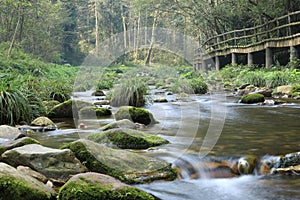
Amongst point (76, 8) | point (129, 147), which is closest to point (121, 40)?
point (76, 8)

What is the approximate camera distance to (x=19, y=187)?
3.59 metres

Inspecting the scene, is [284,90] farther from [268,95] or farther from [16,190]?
[16,190]

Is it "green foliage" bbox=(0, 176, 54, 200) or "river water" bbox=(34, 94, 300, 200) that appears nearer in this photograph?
"green foliage" bbox=(0, 176, 54, 200)

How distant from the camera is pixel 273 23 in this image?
20500mm

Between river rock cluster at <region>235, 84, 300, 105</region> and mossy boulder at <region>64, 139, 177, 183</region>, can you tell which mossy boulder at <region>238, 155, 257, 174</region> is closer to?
mossy boulder at <region>64, 139, 177, 183</region>

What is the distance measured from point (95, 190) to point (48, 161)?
101cm

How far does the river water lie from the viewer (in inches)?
163

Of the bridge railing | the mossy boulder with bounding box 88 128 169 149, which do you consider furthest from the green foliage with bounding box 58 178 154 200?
the bridge railing

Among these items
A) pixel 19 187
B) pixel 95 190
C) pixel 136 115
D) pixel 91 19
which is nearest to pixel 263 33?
pixel 136 115

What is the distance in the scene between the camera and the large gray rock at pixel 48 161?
430 centimetres

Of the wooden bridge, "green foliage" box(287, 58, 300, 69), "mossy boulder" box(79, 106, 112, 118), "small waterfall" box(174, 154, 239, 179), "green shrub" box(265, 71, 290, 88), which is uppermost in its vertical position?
the wooden bridge

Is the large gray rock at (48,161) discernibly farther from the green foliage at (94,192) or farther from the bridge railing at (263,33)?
the bridge railing at (263,33)

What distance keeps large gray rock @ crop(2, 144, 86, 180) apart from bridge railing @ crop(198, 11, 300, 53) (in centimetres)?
1376

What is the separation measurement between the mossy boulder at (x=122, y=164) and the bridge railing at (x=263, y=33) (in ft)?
43.2
